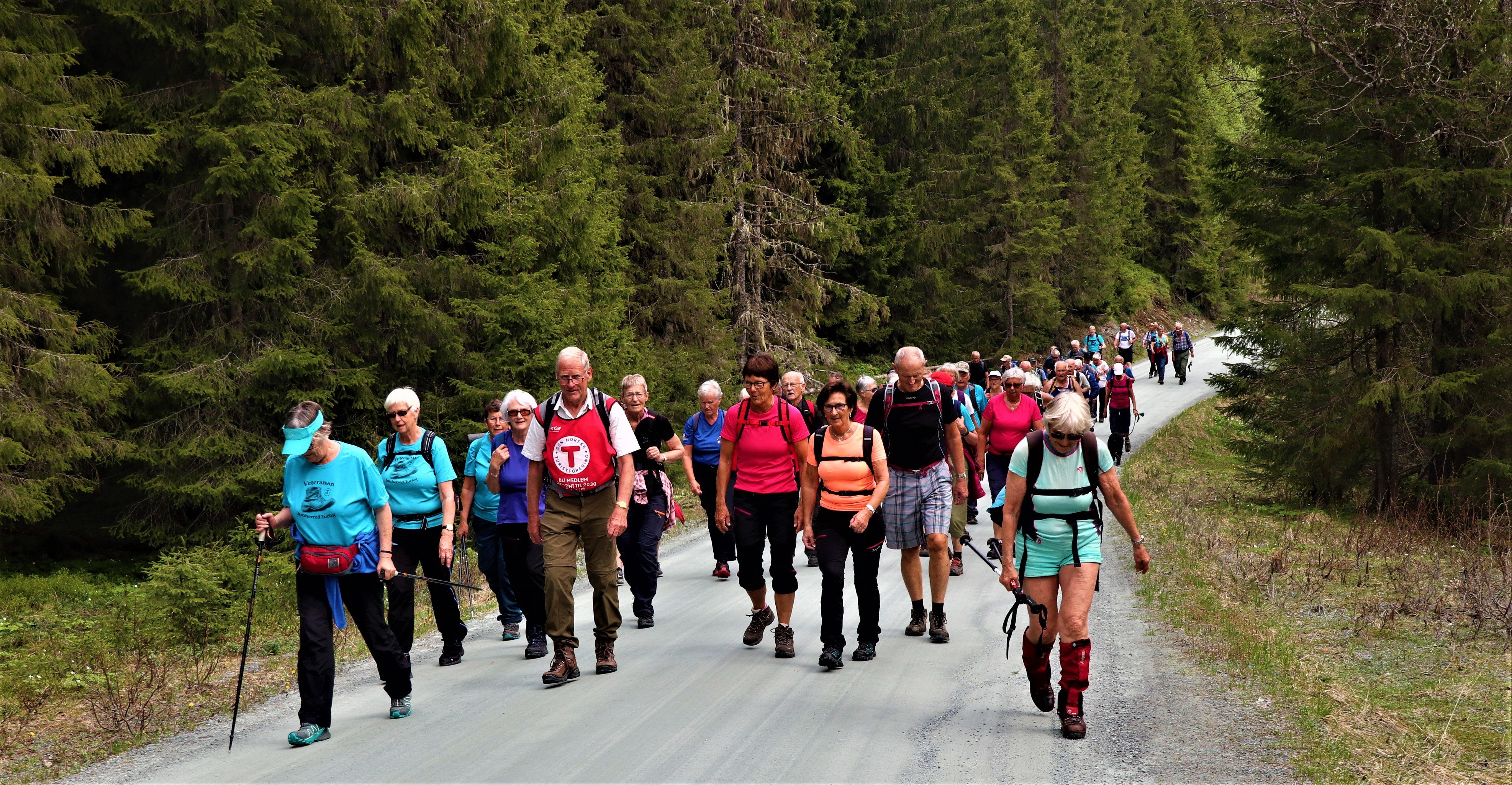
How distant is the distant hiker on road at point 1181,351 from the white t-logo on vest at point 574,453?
34613 mm

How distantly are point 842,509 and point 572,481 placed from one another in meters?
1.94

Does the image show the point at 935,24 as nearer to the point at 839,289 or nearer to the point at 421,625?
the point at 839,289

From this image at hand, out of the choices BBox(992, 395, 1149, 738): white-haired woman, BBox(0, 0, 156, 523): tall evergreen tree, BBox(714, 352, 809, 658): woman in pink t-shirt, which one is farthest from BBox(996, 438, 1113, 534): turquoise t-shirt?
BBox(0, 0, 156, 523): tall evergreen tree

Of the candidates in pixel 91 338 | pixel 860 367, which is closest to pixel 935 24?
pixel 860 367

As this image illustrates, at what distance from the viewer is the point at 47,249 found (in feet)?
46.3

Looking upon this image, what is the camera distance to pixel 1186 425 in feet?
94.1

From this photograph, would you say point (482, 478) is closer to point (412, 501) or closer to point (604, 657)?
point (412, 501)

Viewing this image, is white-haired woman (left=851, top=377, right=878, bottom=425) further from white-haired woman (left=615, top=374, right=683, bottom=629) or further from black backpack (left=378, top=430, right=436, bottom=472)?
black backpack (left=378, top=430, right=436, bottom=472)

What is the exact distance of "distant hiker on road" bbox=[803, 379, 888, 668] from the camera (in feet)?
25.4

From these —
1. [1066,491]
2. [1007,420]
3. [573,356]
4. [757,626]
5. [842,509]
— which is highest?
[573,356]

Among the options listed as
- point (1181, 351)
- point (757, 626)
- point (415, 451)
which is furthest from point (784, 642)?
point (1181, 351)

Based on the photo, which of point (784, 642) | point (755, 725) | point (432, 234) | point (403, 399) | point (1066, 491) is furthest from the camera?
point (432, 234)

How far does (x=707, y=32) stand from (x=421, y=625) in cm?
2248

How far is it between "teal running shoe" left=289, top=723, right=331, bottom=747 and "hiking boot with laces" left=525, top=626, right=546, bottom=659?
219cm
